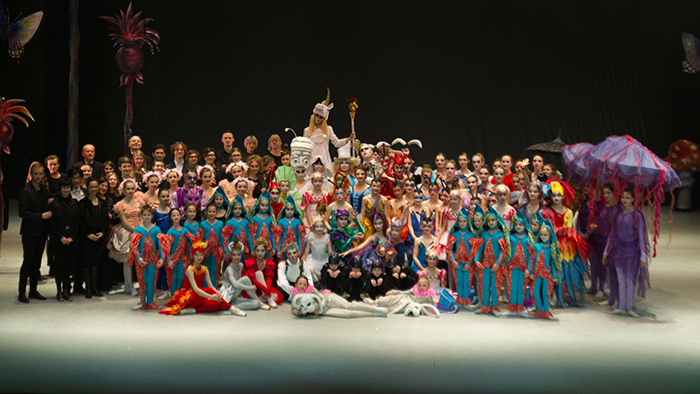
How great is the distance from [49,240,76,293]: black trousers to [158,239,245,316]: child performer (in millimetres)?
1089

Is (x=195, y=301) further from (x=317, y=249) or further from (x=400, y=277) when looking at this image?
(x=400, y=277)

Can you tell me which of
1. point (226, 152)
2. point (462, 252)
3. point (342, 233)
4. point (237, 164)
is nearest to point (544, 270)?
point (462, 252)

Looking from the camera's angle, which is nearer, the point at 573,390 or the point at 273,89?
the point at 573,390

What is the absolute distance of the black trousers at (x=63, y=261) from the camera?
21.7ft

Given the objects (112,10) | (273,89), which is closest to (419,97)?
(273,89)

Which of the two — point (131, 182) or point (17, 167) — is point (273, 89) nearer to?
point (17, 167)

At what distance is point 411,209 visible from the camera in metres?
7.27

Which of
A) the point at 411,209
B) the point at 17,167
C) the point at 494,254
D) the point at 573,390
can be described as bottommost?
the point at 573,390

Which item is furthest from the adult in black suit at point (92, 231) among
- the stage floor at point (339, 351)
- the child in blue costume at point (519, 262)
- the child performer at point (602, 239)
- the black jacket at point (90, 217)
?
the child performer at point (602, 239)

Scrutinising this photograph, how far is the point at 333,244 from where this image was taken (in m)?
7.02

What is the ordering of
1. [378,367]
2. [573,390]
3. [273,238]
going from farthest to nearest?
[273,238], [378,367], [573,390]

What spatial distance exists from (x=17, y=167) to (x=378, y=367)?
10.3m

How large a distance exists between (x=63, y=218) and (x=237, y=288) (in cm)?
177

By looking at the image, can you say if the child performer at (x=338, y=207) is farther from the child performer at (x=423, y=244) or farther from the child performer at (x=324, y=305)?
the child performer at (x=324, y=305)
